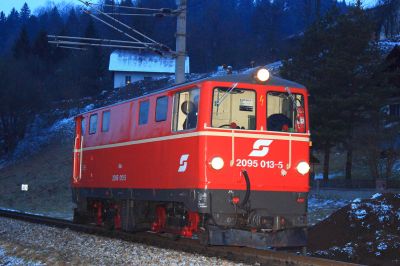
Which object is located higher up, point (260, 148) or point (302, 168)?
point (260, 148)

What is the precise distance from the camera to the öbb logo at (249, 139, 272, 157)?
12.2 meters

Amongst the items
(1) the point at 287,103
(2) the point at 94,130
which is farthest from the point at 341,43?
(1) the point at 287,103

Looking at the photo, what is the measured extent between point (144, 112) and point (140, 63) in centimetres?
7269

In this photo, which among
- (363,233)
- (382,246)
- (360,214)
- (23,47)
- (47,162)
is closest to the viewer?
(382,246)

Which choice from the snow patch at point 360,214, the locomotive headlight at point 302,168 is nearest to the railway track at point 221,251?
the locomotive headlight at point 302,168

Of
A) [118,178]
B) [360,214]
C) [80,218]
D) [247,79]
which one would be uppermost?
[247,79]

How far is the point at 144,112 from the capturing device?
566 inches

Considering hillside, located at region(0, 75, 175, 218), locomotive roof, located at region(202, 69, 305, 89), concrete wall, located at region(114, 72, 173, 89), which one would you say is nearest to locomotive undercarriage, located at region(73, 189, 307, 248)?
locomotive roof, located at region(202, 69, 305, 89)

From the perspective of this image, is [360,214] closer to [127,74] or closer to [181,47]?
[181,47]

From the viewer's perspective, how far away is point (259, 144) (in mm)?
12242

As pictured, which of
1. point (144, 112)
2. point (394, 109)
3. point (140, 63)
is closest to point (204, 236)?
point (144, 112)

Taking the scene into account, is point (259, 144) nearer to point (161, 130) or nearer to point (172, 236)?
point (161, 130)

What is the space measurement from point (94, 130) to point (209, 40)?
8933cm

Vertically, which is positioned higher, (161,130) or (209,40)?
(209,40)
